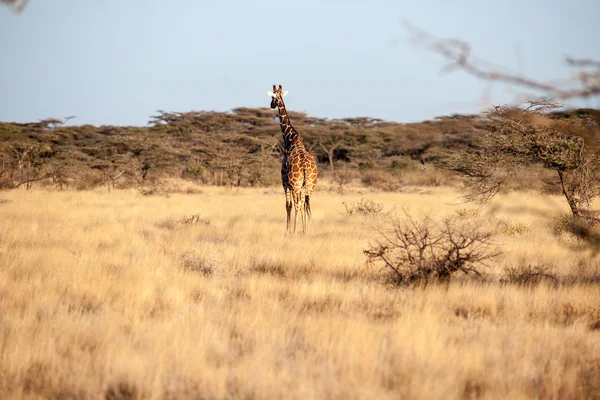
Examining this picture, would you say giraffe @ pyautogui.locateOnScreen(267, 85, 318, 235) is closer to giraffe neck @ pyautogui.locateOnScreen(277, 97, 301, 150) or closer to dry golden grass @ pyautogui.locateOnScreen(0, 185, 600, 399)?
giraffe neck @ pyautogui.locateOnScreen(277, 97, 301, 150)

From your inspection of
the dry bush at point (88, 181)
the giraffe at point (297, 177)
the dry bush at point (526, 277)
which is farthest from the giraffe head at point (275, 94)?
the dry bush at point (88, 181)

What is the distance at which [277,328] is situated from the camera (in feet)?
11.5

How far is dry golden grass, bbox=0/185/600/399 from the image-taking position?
8.69ft

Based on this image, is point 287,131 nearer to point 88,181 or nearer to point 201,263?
point 201,263

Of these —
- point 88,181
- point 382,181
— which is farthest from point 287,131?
point 382,181

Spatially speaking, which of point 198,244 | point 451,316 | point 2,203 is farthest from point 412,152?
point 451,316

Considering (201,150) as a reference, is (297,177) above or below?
below

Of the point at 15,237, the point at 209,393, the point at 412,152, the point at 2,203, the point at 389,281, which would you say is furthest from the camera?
the point at 412,152

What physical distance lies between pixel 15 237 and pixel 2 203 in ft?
19.8

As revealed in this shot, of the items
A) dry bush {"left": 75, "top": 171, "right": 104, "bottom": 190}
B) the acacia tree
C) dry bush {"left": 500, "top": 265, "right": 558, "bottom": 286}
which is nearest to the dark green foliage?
dry bush {"left": 75, "top": 171, "right": 104, "bottom": 190}

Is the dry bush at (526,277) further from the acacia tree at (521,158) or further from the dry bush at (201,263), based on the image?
the dry bush at (201,263)

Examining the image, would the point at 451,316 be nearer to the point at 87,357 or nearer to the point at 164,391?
the point at 164,391

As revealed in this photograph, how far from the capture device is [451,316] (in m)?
3.89

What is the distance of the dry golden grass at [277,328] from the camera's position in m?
2.65
